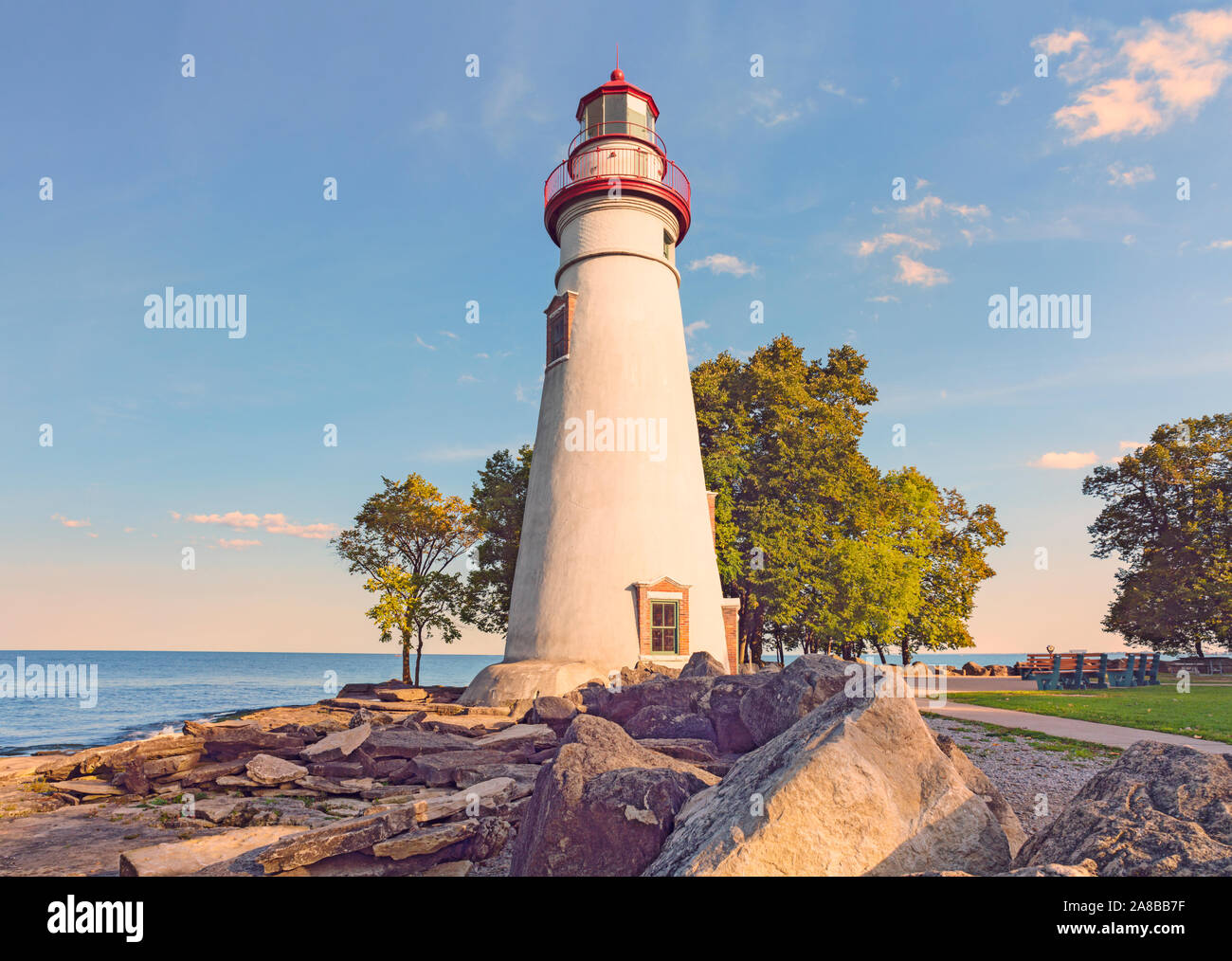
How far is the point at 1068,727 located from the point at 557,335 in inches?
588

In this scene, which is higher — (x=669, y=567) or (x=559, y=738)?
(x=669, y=567)

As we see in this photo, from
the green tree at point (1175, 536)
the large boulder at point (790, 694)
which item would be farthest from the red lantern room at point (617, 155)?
the green tree at point (1175, 536)

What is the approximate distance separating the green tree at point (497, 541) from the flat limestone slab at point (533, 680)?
8951 mm

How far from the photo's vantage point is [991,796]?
591cm

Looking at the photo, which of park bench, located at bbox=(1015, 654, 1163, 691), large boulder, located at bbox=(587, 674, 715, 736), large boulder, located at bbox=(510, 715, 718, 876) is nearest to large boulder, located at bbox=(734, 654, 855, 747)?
large boulder, located at bbox=(587, 674, 715, 736)

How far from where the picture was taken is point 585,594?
17.1 m

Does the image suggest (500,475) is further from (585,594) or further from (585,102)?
(585,102)

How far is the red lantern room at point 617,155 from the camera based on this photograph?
62.3 ft

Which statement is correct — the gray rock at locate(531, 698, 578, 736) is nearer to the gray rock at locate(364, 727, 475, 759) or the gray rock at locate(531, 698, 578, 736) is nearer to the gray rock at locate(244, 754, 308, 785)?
the gray rock at locate(364, 727, 475, 759)

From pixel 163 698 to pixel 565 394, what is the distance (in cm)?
5517

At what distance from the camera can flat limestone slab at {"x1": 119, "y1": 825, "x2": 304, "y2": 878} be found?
226 inches

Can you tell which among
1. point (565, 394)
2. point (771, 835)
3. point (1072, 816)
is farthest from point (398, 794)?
point (565, 394)

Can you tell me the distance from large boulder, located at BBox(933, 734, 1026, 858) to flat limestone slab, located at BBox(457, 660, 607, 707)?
1025cm

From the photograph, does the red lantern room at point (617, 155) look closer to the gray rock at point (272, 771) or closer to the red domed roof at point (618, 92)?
the red domed roof at point (618, 92)
